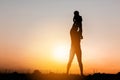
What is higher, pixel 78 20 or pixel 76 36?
pixel 78 20

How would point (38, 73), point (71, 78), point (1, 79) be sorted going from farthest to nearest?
→ point (38, 73), point (71, 78), point (1, 79)

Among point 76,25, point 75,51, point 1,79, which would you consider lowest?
point 1,79

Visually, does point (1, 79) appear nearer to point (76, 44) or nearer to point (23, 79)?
point (23, 79)

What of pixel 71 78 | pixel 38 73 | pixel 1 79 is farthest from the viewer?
pixel 38 73

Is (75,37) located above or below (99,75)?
above

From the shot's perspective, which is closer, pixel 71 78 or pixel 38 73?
pixel 71 78

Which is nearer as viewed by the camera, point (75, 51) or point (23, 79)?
point (23, 79)

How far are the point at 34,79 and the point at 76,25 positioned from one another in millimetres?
3442

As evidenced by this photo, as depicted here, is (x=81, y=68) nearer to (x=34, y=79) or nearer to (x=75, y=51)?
(x=75, y=51)

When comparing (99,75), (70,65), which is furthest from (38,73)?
(99,75)

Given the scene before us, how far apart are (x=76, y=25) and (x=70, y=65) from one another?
209 centimetres

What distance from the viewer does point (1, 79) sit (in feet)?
54.8

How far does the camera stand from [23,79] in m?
17.1

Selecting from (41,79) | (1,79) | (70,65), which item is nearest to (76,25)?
(70,65)
